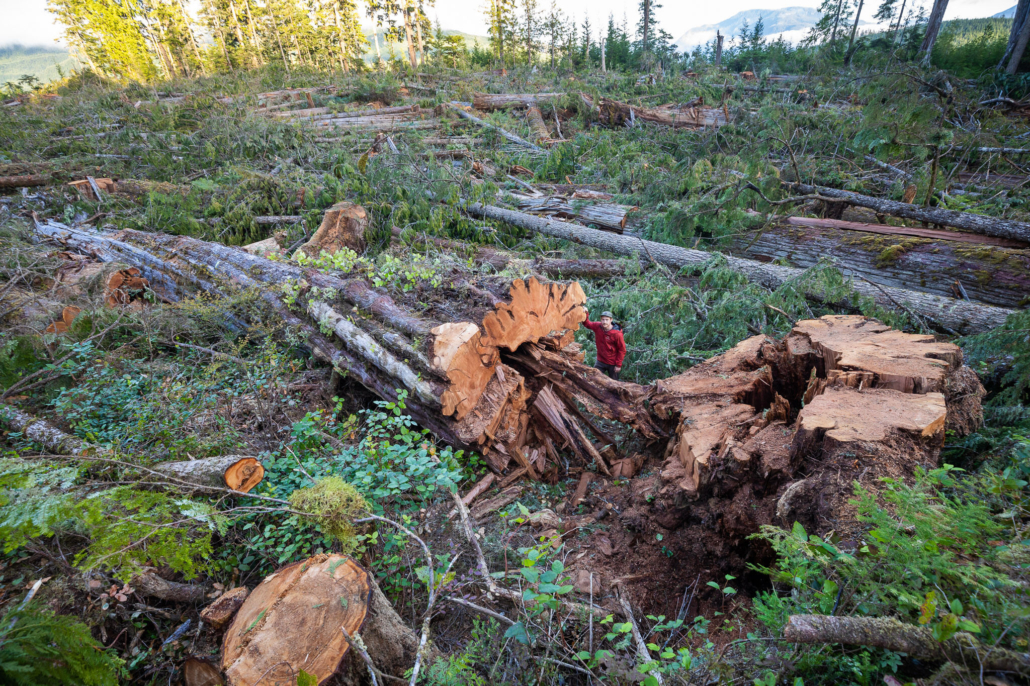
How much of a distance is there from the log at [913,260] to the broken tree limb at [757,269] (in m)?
0.43

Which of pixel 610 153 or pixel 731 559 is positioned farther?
pixel 610 153

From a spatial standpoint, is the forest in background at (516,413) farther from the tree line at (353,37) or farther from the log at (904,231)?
the tree line at (353,37)

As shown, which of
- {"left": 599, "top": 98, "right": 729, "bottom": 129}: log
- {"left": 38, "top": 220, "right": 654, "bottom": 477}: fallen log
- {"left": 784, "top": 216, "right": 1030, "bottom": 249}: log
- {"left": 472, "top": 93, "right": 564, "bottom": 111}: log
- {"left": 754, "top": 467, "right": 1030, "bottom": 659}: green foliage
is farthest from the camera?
{"left": 472, "top": 93, "right": 564, "bottom": 111}: log

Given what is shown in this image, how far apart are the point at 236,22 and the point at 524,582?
3461cm

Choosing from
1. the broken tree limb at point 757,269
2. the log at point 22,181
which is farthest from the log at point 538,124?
the log at point 22,181

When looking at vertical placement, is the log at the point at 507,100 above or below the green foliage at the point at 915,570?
above

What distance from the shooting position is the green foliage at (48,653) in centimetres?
152

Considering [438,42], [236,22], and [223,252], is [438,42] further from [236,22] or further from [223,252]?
[223,252]

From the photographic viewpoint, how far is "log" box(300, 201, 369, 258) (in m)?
6.75

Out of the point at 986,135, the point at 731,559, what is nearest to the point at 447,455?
the point at 731,559

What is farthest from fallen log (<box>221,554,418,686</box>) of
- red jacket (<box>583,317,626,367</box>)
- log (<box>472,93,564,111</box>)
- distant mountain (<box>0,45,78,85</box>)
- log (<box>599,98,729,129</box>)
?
distant mountain (<box>0,45,78,85</box>)

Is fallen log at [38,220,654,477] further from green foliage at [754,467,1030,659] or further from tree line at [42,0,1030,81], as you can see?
tree line at [42,0,1030,81]

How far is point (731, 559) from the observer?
102 inches

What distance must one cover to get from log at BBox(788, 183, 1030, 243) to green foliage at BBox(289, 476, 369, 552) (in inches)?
291
